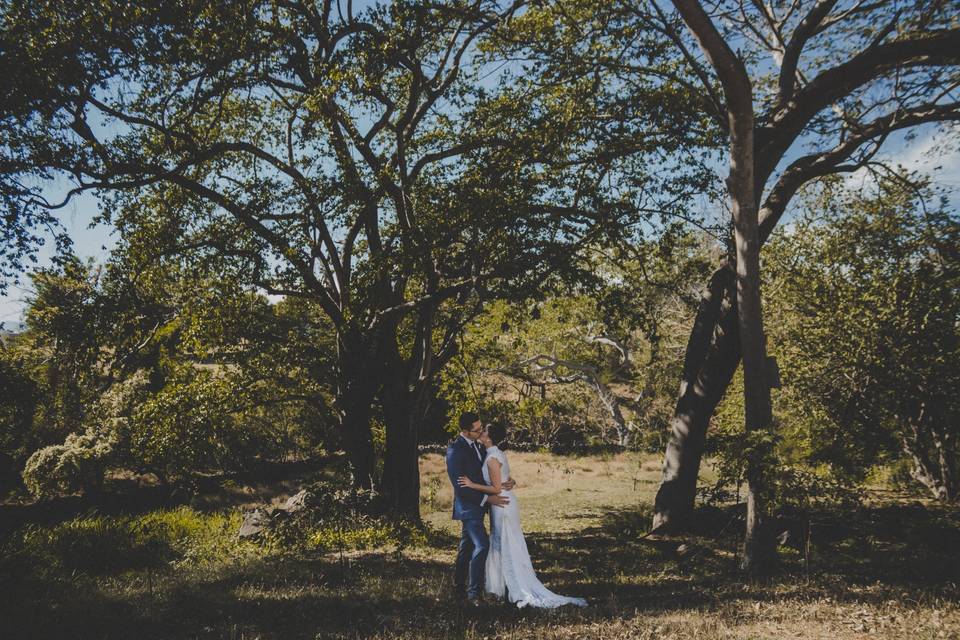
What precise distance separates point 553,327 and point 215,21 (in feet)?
82.1

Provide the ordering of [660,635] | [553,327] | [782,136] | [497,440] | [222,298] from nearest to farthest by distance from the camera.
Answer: [660,635] < [497,440] < [782,136] < [222,298] < [553,327]

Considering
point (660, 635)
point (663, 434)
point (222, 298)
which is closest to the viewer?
point (660, 635)

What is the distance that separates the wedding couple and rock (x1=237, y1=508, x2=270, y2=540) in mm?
7565

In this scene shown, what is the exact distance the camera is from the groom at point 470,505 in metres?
6.27

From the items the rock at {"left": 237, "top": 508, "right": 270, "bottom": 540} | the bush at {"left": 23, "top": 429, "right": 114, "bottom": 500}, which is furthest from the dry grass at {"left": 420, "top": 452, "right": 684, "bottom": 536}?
the bush at {"left": 23, "top": 429, "right": 114, "bottom": 500}

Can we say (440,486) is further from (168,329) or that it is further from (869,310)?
(869,310)

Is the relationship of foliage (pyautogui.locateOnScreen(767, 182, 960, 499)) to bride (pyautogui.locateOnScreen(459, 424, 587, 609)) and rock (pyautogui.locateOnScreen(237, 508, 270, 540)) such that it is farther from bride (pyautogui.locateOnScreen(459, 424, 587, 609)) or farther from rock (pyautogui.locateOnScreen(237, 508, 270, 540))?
rock (pyautogui.locateOnScreen(237, 508, 270, 540))

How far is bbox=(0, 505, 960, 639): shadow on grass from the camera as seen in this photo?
5500mm

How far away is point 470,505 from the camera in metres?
6.36

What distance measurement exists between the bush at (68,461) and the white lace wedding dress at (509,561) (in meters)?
21.3

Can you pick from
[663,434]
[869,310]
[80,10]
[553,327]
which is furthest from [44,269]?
[663,434]

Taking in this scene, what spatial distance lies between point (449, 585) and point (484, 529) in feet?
4.52

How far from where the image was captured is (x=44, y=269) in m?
10.3

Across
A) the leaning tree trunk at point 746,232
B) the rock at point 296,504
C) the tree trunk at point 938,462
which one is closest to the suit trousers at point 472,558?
the leaning tree trunk at point 746,232
